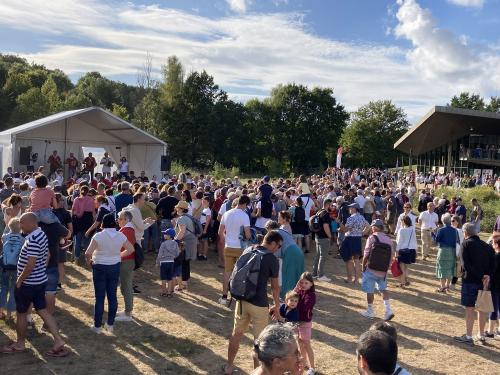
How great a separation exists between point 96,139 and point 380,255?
20.4 meters

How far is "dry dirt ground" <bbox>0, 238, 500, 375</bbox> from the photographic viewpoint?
552 cm

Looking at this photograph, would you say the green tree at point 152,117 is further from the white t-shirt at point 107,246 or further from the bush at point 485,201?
the white t-shirt at point 107,246

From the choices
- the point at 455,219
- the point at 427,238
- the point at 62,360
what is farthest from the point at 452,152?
the point at 62,360

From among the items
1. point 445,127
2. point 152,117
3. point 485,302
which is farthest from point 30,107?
→ point 485,302

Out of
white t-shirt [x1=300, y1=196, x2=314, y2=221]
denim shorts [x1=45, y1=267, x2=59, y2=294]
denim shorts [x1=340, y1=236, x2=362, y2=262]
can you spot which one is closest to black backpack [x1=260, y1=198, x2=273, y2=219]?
white t-shirt [x1=300, y1=196, x2=314, y2=221]

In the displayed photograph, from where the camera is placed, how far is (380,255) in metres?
7.03

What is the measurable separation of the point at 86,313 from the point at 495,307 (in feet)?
19.5

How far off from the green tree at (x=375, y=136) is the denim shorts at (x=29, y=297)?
54763 millimetres

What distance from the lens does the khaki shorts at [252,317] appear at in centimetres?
483

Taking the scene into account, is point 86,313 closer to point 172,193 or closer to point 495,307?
point 172,193

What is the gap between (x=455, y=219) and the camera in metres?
9.09

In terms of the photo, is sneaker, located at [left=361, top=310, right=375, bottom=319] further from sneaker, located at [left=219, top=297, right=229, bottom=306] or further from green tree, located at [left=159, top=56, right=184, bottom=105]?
green tree, located at [left=159, top=56, right=184, bottom=105]

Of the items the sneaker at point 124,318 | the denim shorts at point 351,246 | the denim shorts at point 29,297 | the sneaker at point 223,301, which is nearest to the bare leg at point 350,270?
the denim shorts at point 351,246

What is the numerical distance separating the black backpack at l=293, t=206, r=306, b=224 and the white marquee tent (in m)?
13.5
